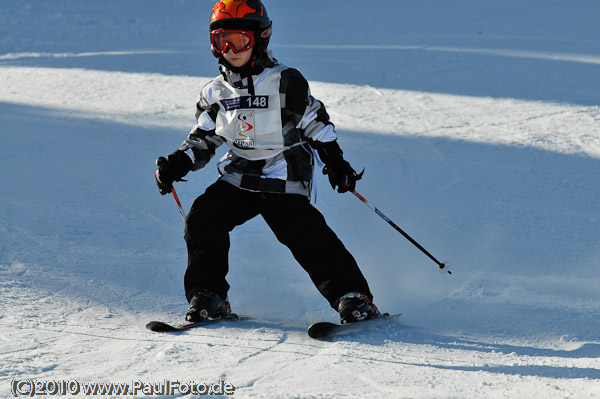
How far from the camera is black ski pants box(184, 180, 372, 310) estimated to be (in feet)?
10.7

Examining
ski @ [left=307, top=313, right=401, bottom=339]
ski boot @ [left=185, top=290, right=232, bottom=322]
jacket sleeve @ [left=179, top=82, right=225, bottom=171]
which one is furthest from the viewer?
jacket sleeve @ [left=179, top=82, right=225, bottom=171]

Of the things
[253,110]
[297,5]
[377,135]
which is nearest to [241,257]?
[253,110]

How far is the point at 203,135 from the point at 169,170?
262mm

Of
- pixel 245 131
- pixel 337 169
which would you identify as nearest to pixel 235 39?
pixel 245 131

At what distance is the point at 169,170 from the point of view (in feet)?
11.5

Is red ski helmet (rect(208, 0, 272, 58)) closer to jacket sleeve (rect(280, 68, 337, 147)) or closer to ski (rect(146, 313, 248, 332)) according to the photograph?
jacket sleeve (rect(280, 68, 337, 147))

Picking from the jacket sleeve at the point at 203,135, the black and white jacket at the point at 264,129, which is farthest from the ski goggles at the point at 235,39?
the jacket sleeve at the point at 203,135

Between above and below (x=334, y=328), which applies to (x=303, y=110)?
above

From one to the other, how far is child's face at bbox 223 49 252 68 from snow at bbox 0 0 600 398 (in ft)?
3.82

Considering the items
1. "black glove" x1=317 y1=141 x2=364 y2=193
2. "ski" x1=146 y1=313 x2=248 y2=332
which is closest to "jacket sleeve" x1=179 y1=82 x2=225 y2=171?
"black glove" x1=317 y1=141 x2=364 y2=193

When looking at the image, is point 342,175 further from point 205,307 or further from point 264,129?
point 205,307

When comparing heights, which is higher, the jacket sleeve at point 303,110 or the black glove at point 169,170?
the jacket sleeve at point 303,110

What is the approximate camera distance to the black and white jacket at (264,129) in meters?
3.45

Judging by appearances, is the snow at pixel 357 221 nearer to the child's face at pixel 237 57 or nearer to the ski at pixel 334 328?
the ski at pixel 334 328
